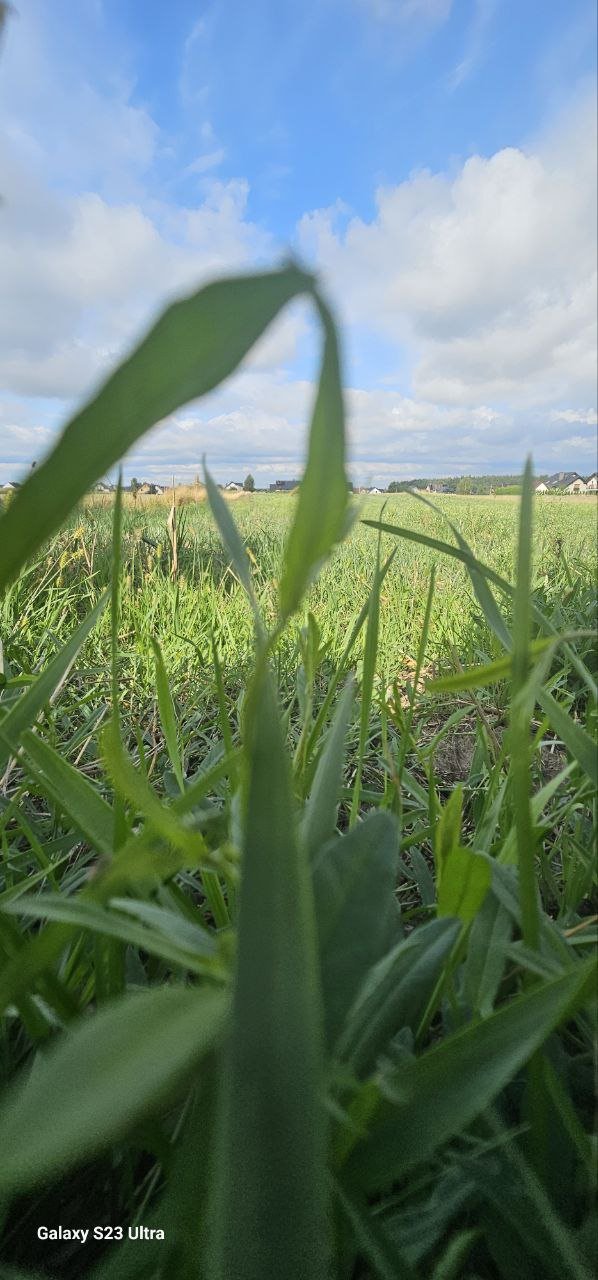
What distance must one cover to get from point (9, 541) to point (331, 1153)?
0.69 feet

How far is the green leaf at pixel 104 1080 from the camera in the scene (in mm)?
158

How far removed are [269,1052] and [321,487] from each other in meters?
0.14

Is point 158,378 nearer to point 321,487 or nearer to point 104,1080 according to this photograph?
point 321,487

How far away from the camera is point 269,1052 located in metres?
0.17

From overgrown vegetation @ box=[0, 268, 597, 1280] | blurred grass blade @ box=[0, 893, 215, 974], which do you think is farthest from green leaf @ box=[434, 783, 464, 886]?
blurred grass blade @ box=[0, 893, 215, 974]

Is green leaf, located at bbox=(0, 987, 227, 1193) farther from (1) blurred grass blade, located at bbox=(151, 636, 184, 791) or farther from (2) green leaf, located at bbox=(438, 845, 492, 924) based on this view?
(1) blurred grass blade, located at bbox=(151, 636, 184, 791)

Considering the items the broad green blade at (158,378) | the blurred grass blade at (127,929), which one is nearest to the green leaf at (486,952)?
the blurred grass blade at (127,929)

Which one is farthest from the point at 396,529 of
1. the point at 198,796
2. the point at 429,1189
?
the point at 429,1189

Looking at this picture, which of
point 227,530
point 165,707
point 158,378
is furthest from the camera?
point 165,707

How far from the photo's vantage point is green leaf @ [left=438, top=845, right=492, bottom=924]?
0.27 meters

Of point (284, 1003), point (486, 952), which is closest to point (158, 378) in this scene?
point (284, 1003)

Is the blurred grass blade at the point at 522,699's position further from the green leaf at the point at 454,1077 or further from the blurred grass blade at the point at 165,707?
the blurred grass blade at the point at 165,707

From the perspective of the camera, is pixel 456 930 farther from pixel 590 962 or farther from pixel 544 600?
pixel 544 600

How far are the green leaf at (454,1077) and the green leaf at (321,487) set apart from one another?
0.16 meters
